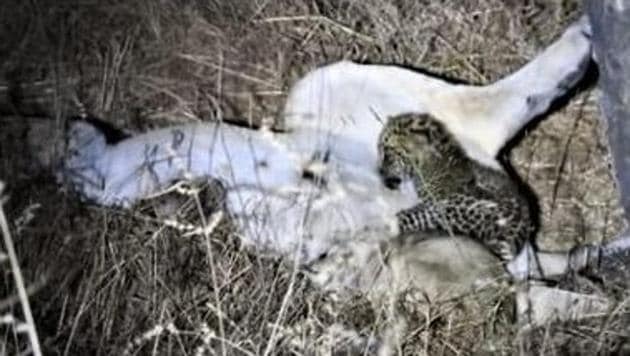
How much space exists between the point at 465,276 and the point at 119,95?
1.19 meters

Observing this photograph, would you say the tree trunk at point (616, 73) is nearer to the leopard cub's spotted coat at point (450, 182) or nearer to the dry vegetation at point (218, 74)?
the leopard cub's spotted coat at point (450, 182)

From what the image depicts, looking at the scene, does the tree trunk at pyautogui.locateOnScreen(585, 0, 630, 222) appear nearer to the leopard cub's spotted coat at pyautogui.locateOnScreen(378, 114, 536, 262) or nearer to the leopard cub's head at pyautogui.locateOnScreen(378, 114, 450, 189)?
the leopard cub's spotted coat at pyautogui.locateOnScreen(378, 114, 536, 262)

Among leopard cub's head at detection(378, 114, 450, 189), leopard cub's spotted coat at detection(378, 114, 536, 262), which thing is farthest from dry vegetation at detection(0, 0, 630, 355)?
leopard cub's head at detection(378, 114, 450, 189)

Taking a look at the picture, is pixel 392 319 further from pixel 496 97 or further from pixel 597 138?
pixel 597 138

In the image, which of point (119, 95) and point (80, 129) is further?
point (119, 95)

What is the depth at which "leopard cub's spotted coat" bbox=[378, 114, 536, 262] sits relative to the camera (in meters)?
3.77

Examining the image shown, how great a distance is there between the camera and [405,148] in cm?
389

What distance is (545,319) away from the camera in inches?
129

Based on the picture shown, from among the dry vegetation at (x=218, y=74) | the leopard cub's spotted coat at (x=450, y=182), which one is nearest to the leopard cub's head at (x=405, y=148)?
the leopard cub's spotted coat at (x=450, y=182)

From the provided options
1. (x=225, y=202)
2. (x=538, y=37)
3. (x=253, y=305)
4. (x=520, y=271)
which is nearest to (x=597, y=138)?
(x=538, y=37)

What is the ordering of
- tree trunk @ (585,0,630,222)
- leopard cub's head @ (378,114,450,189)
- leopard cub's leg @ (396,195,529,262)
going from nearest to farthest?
1. tree trunk @ (585,0,630,222)
2. leopard cub's leg @ (396,195,529,262)
3. leopard cub's head @ (378,114,450,189)

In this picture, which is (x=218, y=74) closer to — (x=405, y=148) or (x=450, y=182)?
(x=405, y=148)

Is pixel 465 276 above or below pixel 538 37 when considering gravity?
below

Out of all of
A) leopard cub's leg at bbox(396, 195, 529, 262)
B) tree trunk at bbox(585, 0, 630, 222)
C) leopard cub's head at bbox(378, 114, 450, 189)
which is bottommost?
leopard cub's leg at bbox(396, 195, 529, 262)
